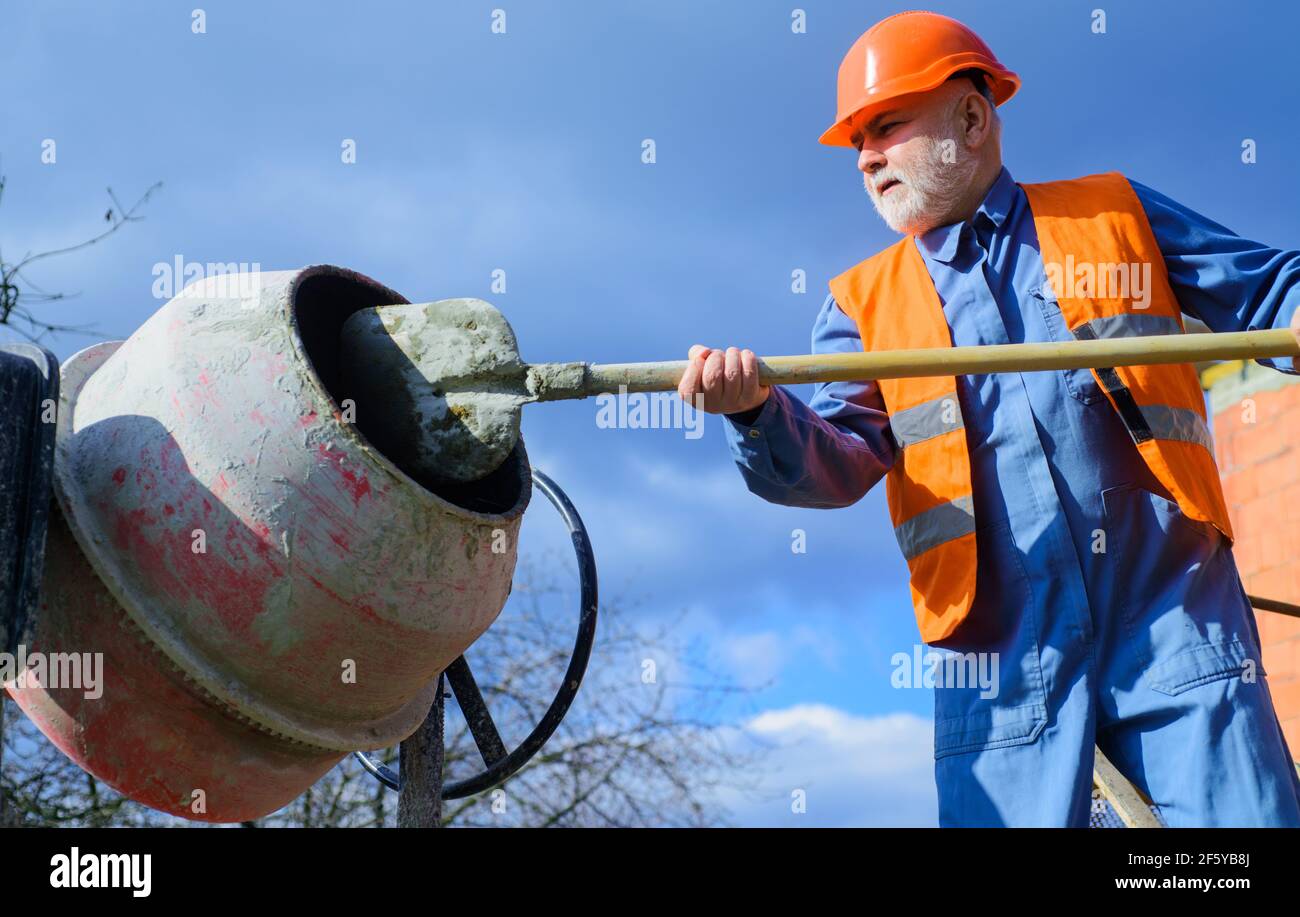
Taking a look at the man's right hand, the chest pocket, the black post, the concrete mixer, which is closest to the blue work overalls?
the chest pocket

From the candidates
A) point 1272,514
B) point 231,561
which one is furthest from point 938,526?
point 1272,514

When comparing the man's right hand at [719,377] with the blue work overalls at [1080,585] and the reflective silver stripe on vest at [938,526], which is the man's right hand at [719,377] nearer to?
the blue work overalls at [1080,585]

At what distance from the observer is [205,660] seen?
7.79 feet

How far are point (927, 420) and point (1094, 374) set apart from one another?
1.09 ft

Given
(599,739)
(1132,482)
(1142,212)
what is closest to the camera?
(1132,482)

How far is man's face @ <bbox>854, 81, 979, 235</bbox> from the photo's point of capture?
9.61 feet

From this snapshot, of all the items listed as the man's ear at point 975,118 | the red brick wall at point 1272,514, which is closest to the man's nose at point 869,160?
the man's ear at point 975,118

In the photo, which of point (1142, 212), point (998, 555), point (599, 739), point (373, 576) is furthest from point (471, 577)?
point (599, 739)

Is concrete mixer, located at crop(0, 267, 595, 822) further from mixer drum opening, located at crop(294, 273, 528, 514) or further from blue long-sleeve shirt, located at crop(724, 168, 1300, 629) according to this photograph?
blue long-sleeve shirt, located at crop(724, 168, 1300, 629)

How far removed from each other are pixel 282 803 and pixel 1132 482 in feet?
5.81

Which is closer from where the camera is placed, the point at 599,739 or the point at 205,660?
the point at 205,660
